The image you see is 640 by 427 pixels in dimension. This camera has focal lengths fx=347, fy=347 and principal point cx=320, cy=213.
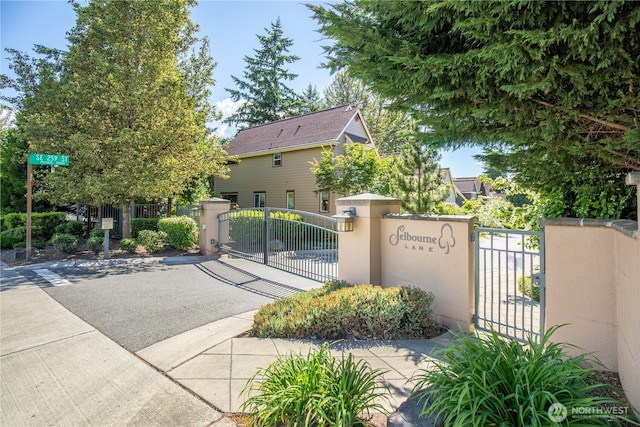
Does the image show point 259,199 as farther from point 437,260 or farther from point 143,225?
point 437,260

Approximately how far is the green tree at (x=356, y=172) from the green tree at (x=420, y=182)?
5.53 feet

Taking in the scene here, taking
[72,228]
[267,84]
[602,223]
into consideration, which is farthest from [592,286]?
[267,84]

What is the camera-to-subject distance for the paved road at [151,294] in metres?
5.02

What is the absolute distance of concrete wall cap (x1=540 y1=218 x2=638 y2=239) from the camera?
258 cm

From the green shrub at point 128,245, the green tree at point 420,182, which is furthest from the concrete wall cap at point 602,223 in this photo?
the green shrub at point 128,245

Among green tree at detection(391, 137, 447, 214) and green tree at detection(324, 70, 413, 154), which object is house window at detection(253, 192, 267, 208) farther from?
green tree at detection(324, 70, 413, 154)

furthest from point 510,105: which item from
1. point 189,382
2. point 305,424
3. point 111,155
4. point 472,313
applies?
point 111,155

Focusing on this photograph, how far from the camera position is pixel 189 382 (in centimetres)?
336

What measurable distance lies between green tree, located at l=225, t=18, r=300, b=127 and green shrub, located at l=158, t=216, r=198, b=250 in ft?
77.2

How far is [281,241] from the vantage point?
9.90 m

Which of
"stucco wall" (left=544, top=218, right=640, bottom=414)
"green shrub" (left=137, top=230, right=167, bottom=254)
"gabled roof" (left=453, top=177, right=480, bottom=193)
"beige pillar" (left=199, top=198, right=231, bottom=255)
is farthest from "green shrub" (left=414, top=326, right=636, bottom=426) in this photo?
"gabled roof" (left=453, top=177, right=480, bottom=193)

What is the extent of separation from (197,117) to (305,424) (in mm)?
13041

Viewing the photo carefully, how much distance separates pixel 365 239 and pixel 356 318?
1.80m

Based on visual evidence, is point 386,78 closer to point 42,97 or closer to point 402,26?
point 402,26
